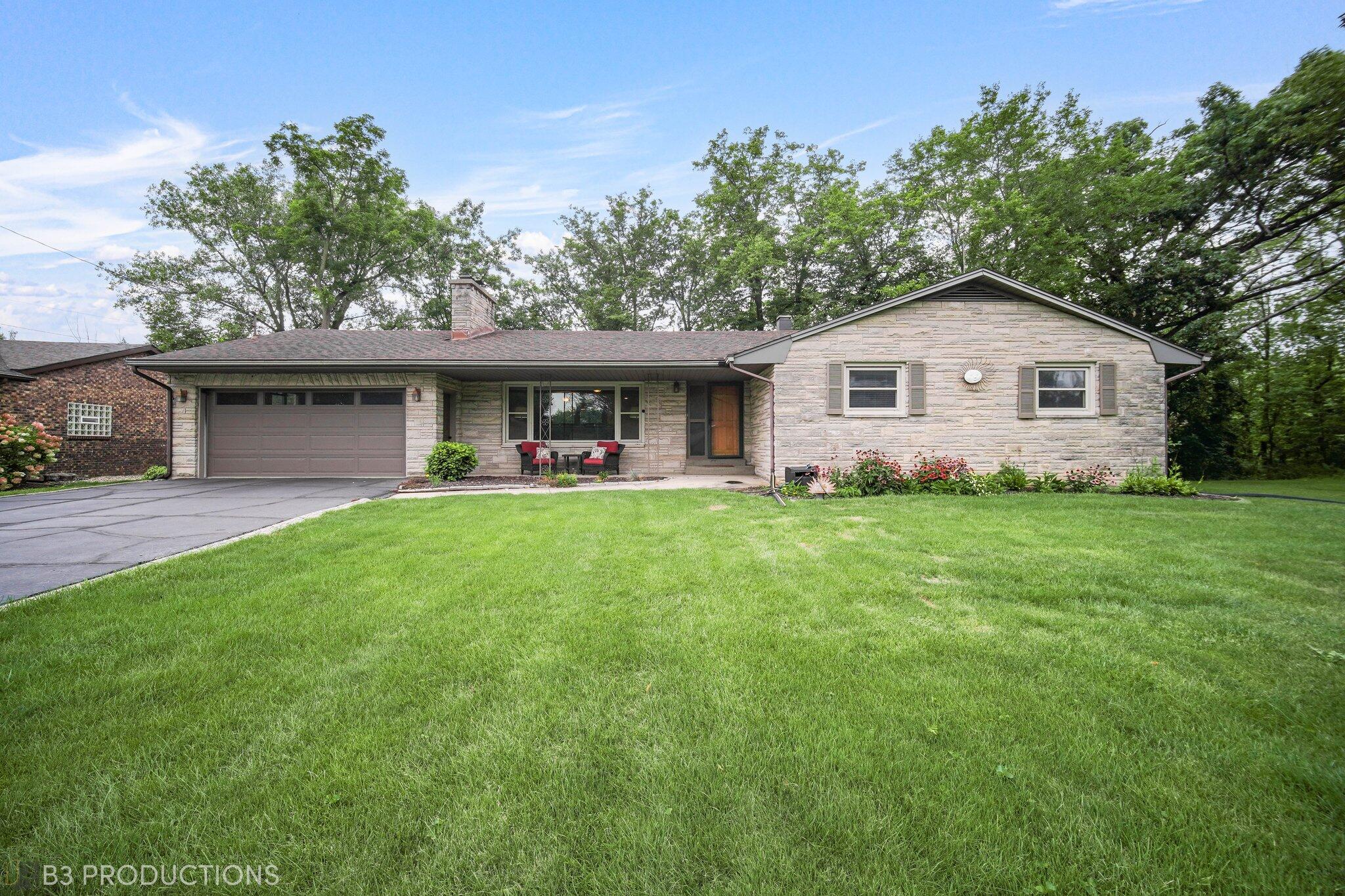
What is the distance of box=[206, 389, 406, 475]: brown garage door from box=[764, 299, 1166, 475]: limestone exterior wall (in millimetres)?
9021

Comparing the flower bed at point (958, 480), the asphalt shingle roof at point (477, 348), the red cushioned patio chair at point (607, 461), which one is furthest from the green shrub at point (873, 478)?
the red cushioned patio chair at point (607, 461)

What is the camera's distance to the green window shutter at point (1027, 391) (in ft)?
31.4

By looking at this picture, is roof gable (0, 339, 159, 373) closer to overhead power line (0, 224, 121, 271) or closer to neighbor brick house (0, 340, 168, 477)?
neighbor brick house (0, 340, 168, 477)

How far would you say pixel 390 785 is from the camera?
1775 millimetres

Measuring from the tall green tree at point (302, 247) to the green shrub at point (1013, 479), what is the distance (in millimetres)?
23027

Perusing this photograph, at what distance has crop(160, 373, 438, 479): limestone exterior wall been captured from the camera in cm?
1117

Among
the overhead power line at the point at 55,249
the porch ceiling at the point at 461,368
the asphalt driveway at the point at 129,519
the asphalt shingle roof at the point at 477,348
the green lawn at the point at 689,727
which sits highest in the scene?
the overhead power line at the point at 55,249

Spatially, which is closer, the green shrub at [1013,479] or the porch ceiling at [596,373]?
the green shrub at [1013,479]

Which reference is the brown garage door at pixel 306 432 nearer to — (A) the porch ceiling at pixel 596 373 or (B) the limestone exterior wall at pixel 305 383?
(B) the limestone exterior wall at pixel 305 383

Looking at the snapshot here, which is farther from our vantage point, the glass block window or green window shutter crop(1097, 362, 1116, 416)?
the glass block window

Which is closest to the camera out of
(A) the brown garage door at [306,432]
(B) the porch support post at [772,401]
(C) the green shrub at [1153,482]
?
(C) the green shrub at [1153,482]

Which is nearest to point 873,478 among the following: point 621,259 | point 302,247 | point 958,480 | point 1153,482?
point 958,480

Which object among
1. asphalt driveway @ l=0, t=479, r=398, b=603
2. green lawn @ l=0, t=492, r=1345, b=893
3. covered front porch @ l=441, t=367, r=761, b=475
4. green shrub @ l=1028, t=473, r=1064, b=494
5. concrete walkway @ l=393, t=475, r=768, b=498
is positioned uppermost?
covered front porch @ l=441, t=367, r=761, b=475

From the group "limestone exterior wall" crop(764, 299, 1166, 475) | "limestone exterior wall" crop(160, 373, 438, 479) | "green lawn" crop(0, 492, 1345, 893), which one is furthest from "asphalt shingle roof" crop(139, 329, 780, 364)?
"green lawn" crop(0, 492, 1345, 893)
